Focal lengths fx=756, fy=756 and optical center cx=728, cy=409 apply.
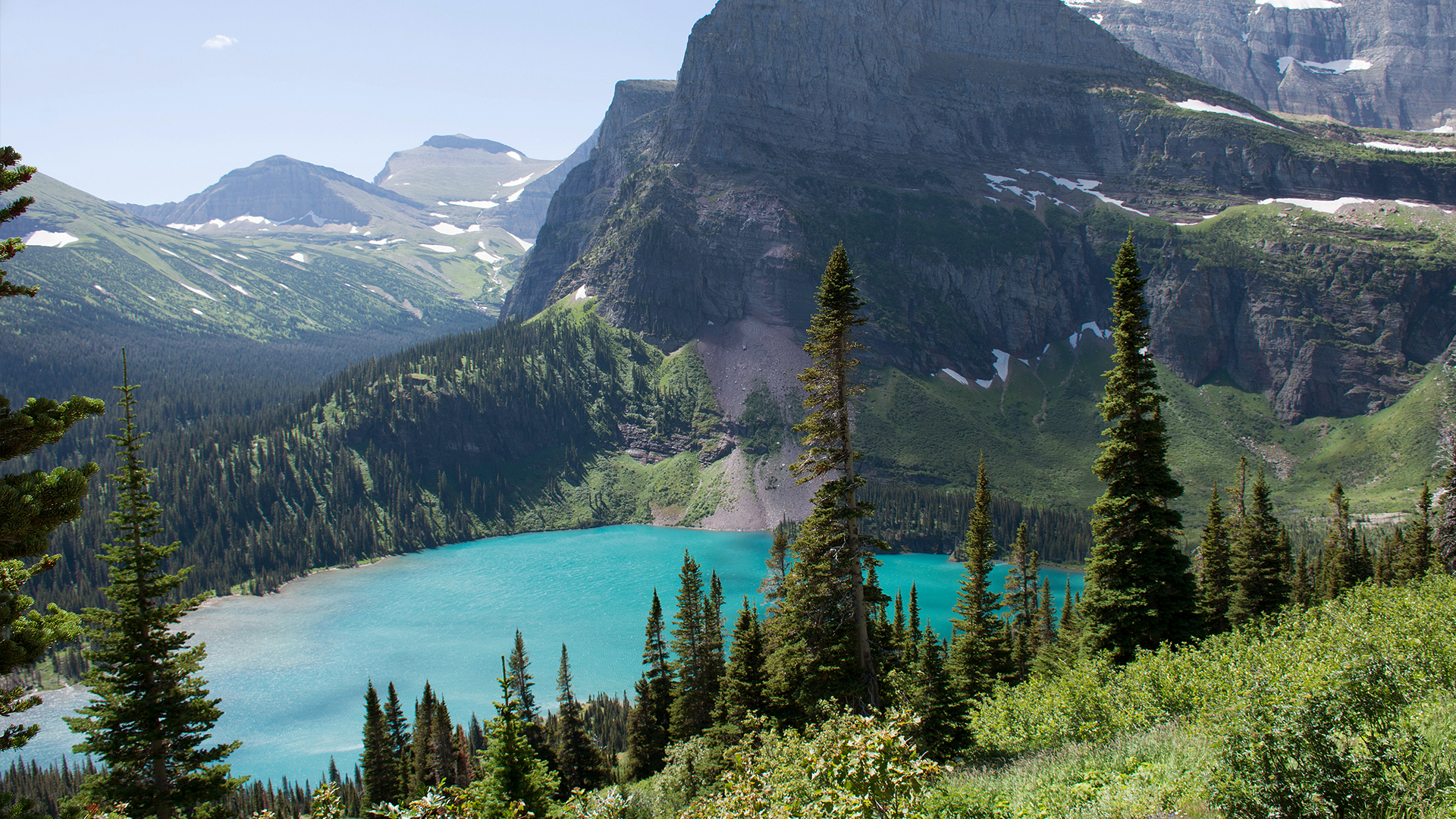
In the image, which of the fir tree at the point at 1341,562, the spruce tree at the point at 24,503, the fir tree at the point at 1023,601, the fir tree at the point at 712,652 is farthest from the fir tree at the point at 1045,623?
the spruce tree at the point at 24,503

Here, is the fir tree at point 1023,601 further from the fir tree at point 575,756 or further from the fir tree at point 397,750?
the fir tree at point 397,750

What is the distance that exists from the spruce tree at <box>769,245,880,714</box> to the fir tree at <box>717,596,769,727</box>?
45.7 ft

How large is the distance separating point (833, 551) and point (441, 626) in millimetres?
112198

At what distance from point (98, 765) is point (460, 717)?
153 ft

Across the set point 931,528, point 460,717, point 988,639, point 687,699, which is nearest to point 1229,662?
point 988,639

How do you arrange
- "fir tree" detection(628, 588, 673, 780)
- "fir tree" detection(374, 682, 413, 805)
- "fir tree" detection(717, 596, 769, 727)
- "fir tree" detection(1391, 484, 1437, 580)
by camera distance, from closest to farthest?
"fir tree" detection(717, 596, 769, 727) < "fir tree" detection(1391, 484, 1437, 580) < "fir tree" detection(628, 588, 673, 780) < "fir tree" detection(374, 682, 413, 805)

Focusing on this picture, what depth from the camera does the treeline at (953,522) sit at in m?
160

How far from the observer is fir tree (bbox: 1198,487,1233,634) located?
49438mm

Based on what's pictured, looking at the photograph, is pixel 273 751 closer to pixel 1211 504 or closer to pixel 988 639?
pixel 988 639

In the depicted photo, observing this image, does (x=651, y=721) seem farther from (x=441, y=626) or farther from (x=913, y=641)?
(x=441, y=626)

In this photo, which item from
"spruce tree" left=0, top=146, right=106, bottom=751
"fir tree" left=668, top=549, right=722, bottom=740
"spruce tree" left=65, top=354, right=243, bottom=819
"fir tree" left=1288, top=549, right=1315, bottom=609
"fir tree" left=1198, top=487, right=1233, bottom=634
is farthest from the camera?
"fir tree" left=1288, top=549, right=1315, bottom=609

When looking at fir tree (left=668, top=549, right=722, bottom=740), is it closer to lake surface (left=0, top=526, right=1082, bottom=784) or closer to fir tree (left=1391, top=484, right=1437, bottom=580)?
fir tree (left=1391, top=484, right=1437, bottom=580)

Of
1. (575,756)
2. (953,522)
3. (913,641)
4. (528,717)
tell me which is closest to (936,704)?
(913,641)

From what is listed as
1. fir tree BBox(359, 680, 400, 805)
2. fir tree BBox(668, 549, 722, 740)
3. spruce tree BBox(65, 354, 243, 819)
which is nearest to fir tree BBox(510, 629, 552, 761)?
fir tree BBox(668, 549, 722, 740)
